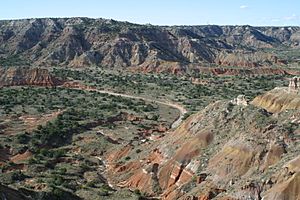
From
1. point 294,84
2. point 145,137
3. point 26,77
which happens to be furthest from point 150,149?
point 26,77

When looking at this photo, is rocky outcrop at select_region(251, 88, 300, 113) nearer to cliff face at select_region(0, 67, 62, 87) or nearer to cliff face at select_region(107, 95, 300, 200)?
cliff face at select_region(107, 95, 300, 200)

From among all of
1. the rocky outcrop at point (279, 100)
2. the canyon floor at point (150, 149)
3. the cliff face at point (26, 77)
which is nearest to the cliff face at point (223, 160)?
the canyon floor at point (150, 149)

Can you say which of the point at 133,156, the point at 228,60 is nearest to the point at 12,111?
the point at 133,156

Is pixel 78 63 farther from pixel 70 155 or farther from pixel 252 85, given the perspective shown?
pixel 70 155

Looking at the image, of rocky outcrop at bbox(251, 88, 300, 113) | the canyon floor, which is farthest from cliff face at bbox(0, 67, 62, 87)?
rocky outcrop at bbox(251, 88, 300, 113)

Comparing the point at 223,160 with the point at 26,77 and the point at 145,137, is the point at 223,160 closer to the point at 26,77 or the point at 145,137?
the point at 145,137

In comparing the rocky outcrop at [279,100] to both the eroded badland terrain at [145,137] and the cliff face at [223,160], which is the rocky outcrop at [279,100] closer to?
the eroded badland terrain at [145,137]
